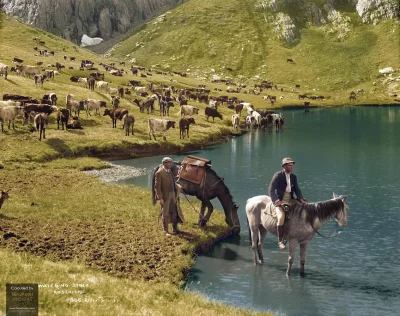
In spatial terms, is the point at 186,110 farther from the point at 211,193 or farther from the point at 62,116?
the point at 211,193

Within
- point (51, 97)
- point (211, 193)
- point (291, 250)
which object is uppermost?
point (51, 97)

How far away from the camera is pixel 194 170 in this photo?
26297 mm

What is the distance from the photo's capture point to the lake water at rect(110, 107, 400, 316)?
18.4 meters

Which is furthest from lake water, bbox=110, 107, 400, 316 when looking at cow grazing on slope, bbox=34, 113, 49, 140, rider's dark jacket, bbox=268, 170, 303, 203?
cow grazing on slope, bbox=34, 113, 49, 140

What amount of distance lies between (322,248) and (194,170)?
26.7 feet

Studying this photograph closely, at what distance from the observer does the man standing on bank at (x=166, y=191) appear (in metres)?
22.5

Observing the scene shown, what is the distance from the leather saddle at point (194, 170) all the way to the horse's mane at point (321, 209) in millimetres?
7656

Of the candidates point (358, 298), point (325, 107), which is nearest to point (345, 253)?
point (358, 298)

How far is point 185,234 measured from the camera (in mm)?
23969

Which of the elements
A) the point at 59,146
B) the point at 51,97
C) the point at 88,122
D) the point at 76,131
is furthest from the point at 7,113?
the point at 51,97

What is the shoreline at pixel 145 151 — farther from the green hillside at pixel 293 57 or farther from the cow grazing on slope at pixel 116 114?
the green hillside at pixel 293 57

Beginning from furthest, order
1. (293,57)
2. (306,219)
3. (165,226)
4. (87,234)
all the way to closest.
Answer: (293,57)
(165,226)
(87,234)
(306,219)

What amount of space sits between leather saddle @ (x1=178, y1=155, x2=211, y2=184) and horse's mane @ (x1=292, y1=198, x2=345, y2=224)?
25.1 feet

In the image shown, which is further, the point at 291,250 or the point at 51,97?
the point at 51,97
